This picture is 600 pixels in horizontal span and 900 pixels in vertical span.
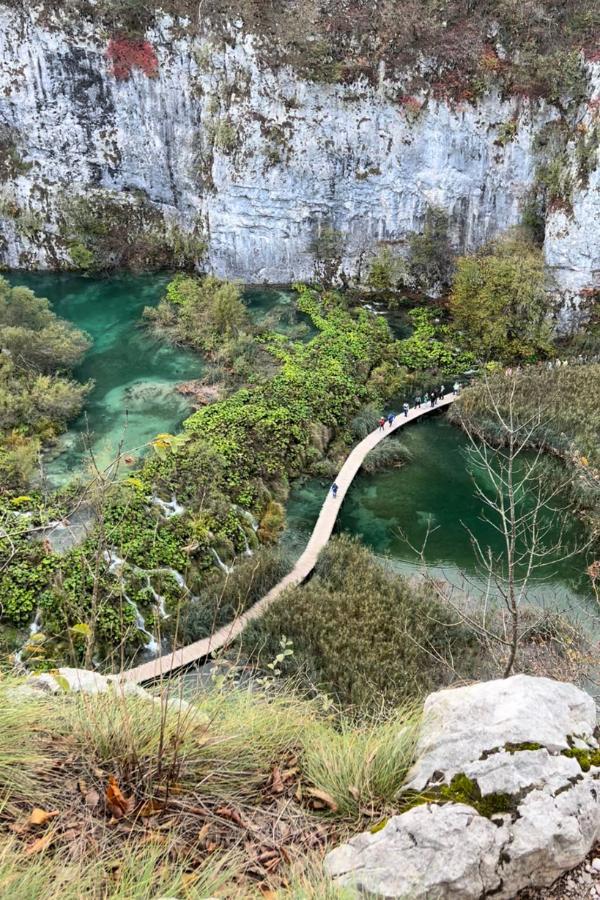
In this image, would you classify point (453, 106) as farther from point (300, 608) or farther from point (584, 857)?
point (584, 857)

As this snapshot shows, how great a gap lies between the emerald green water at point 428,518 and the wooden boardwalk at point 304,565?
13.2 inches

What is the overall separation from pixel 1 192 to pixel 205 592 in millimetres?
24371

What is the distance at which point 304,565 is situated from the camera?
13.9 metres

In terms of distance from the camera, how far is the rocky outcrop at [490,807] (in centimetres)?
288

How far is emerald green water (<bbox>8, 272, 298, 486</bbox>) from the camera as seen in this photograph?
17.5 metres

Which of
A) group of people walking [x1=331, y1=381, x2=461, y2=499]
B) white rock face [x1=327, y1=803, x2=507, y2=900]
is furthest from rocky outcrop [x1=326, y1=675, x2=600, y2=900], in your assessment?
group of people walking [x1=331, y1=381, x2=461, y2=499]

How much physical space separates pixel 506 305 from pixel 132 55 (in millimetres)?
19239

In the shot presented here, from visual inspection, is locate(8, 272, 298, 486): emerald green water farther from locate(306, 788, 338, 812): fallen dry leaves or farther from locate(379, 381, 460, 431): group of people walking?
locate(306, 788, 338, 812): fallen dry leaves

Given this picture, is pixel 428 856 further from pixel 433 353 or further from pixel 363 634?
pixel 433 353

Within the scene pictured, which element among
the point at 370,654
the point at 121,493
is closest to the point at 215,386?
the point at 121,493

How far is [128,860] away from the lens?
266 centimetres

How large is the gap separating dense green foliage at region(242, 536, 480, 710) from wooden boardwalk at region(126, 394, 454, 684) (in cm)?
72

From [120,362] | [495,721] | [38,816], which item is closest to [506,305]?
[120,362]

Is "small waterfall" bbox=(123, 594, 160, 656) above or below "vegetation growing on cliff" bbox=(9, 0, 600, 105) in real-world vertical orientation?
below
